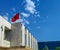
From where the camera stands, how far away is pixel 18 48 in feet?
50.5

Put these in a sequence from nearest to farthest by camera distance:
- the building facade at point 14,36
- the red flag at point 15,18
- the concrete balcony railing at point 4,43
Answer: the concrete balcony railing at point 4,43 → the building facade at point 14,36 → the red flag at point 15,18

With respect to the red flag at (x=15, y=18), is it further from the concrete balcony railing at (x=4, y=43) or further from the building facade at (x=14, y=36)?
the concrete balcony railing at (x=4, y=43)

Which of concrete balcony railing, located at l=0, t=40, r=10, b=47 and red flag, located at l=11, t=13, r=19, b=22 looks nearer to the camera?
concrete balcony railing, located at l=0, t=40, r=10, b=47

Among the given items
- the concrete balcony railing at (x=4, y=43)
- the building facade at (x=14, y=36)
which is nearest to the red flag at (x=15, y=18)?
the building facade at (x=14, y=36)

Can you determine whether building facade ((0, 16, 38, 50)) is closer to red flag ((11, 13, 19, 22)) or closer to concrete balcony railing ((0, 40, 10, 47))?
concrete balcony railing ((0, 40, 10, 47))

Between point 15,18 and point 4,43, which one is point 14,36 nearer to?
point 15,18

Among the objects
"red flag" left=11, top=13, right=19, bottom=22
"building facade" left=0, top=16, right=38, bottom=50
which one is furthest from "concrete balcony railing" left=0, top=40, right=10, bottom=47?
"red flag" left=11, top=13, right=19, bottom=22

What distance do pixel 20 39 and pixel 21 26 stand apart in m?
1.07

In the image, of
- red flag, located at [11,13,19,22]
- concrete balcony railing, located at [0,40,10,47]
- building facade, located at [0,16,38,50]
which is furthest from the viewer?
red flag, located at [11,13,19,22]

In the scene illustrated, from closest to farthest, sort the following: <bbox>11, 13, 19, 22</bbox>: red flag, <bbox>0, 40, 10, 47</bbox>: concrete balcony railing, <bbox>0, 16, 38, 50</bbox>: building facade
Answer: <bbox>0, 40, 10, 47</bbox>: concrete balcony railing → <bbox>0, 16, 38, 50</bbox>: building facade → <bbox>11, 13, 19, 22</bbox>: red flag

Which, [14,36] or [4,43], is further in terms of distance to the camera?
[14,36]

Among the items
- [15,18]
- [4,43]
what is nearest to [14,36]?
[15,18]

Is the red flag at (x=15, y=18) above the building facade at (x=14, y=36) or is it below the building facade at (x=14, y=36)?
above

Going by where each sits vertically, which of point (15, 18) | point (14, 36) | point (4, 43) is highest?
point (15, 18)
